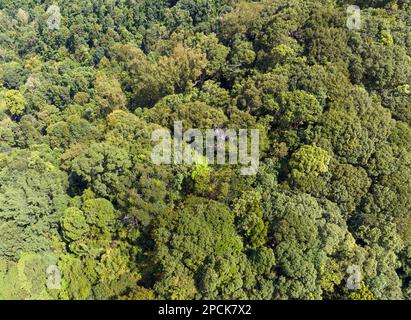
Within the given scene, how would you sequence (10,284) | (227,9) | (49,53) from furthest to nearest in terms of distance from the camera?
(49,53) → (227,9) → (10,284)

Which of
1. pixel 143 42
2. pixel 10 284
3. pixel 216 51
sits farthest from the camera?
pixel 143 42

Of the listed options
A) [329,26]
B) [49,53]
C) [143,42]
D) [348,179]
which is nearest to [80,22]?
[49,53]

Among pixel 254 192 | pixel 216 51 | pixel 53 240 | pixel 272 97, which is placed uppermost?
pixel 216 51

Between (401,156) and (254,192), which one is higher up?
(401,156)
